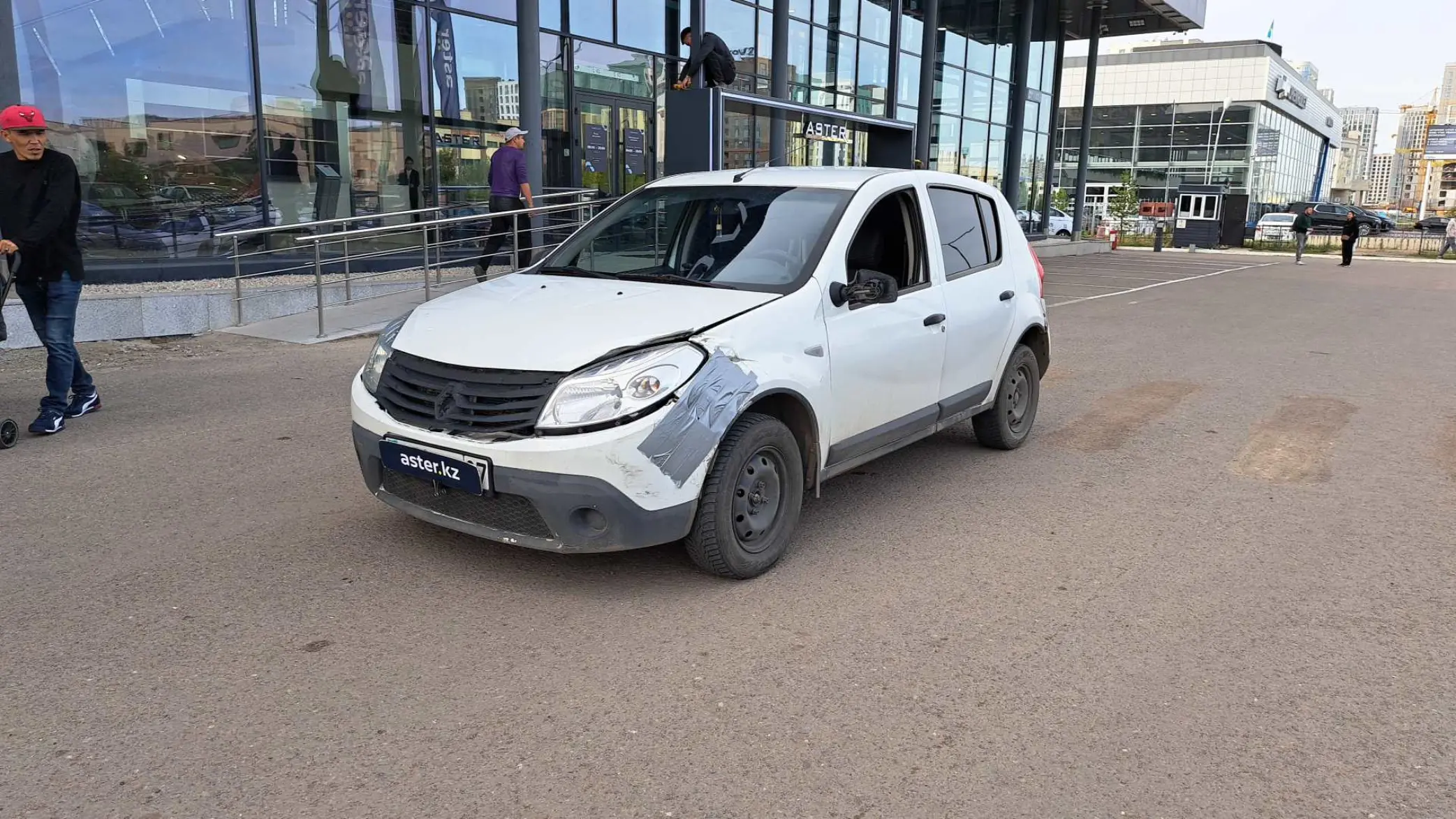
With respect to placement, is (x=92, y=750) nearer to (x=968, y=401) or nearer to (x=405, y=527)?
(x=405, y=527)

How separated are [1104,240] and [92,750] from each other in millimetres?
41305

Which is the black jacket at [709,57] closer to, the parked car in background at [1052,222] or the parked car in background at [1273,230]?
the parked car in background at [1052,222]

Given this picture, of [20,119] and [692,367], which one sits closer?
[692,367]

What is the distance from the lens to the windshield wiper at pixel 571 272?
518 centimetres

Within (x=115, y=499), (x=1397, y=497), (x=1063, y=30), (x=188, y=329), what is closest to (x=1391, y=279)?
(x=1063, y=30)

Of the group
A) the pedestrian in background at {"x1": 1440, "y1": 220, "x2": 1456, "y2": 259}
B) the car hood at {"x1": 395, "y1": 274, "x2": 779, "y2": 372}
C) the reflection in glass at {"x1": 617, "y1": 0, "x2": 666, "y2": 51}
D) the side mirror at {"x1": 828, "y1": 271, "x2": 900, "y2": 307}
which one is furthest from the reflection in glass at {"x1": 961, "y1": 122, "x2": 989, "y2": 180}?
the car hood at {"x1": 395, "y1": 274, "x2": 779, "y2": 372}

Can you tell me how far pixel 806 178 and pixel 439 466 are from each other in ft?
8.33

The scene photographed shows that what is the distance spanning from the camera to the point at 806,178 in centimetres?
543

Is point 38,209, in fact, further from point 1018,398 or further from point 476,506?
point 1018,398

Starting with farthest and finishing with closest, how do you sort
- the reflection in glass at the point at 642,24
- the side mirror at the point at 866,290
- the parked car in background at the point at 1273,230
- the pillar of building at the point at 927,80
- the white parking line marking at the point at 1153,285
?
the parked car in background at the point at 1273,230 → the pillar of building at the point at 927,80 → the reflection in glass at the point at 642,24 → the white parking line marking at the point at 1153,285 → the side mirror at the point at 866,290

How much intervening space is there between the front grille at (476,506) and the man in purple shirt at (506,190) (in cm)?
885

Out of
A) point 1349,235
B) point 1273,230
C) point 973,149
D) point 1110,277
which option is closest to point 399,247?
point 1110,277

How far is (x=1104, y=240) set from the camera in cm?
4006

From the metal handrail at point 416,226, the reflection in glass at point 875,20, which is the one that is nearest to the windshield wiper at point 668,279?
the metal handrail at point 416,226
